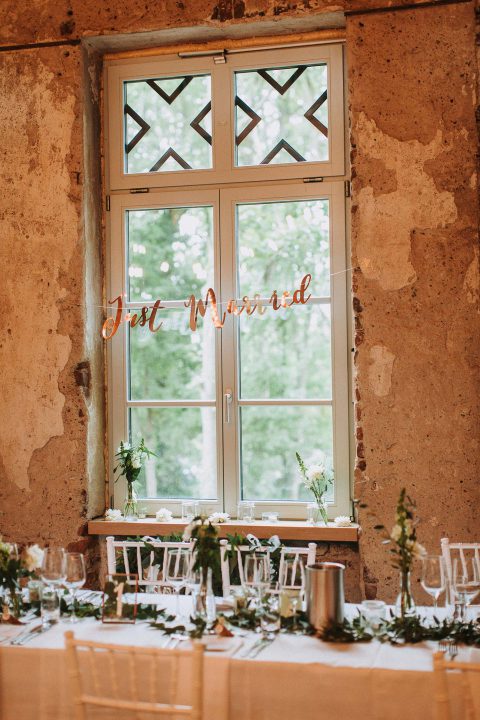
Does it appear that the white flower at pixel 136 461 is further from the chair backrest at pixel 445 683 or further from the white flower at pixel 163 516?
the chair backrest at pixel 445 683

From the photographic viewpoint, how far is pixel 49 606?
300 cm

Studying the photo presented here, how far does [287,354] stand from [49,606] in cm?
215

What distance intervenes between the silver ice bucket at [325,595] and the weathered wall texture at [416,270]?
1.39 m

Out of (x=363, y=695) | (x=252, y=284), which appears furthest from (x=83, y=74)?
(x=363, y=695)

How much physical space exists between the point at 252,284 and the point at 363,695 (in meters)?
2.71

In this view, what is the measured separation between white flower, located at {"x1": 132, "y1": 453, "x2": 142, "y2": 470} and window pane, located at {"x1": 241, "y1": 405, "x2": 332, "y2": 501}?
60cm

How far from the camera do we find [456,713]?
233 cm

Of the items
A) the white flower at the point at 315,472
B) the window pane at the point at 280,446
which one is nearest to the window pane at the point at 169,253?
the window pane at the point at 280,446

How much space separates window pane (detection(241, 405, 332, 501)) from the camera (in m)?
4.61

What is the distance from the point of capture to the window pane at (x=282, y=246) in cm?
464

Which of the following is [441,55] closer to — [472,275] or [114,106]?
[472,275]

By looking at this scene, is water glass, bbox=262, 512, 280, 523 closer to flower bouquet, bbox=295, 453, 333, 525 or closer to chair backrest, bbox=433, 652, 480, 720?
flower bouquet, bbox=295, 453, 333, 525

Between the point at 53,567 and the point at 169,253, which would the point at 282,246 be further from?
the point at 53,567

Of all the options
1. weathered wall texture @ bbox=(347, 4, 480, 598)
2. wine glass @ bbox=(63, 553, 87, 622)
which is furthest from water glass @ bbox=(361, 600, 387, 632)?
weathered wall texture @ bbox=(347, 4, 480, 598)
